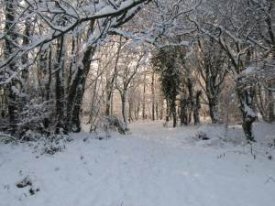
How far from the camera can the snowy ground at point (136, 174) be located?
35.6 feet

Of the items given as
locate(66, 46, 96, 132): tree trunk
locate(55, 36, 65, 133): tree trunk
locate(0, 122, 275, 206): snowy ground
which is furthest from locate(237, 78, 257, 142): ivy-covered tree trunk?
locate(55, 36, 65, 133): tree trunk

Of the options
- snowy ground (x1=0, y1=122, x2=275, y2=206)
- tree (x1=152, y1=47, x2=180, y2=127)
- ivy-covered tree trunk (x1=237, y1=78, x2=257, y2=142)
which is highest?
tree (x1=152, y1=47, x2=180, y2=127)

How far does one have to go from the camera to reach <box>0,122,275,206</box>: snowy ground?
10.8 m

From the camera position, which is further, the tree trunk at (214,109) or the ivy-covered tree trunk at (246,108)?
the tree trunk at (214,109)

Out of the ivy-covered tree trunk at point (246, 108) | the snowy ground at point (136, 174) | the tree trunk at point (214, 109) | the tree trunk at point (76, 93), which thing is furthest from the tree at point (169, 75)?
the snowy ground at point (136, 174)

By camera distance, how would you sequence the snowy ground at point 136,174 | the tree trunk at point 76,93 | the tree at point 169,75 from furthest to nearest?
the tree at point 169,75 → the tree trunk at point 76,93 → the snowy ground at point 136,174

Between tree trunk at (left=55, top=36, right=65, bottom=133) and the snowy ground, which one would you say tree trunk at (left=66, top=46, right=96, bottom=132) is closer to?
tree trunk at (left=55, top=36, right=65, bottom=133)

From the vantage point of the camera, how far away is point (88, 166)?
14203 millimetres

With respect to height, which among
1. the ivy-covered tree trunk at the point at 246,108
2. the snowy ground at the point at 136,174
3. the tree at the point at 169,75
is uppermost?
the tree at the point at 169,75

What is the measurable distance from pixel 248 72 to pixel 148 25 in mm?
11103

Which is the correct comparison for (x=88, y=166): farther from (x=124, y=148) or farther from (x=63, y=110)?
(x=63, y=110)

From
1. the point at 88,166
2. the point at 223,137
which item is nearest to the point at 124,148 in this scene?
the point at 88,166

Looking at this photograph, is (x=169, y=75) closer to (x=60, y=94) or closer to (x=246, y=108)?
(x=246, y=108)

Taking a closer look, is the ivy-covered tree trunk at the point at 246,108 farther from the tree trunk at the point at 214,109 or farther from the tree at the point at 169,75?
the tree at the point at 169,75
